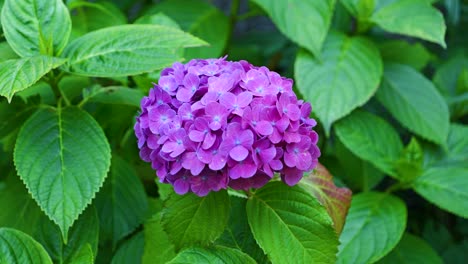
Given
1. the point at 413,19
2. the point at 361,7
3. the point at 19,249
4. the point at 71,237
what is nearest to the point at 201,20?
the point at 361,7

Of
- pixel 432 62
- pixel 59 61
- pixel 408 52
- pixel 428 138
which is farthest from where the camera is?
pixel 432 62

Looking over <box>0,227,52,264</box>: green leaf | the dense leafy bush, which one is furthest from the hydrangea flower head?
<box>0,227,52,264</box>: green leaf

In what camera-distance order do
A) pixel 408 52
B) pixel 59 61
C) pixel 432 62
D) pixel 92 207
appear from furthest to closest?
pixel 432 62, pixel 408 52, pixel 92 207, pixel 59 61

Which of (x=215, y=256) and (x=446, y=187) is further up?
(x=215, y=256)

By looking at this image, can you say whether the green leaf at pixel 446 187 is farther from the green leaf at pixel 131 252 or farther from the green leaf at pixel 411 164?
the green leaf at pixel 131 252

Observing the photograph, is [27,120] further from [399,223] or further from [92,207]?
[399,223]

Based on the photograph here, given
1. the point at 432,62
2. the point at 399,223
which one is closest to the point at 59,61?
the point at 399,223

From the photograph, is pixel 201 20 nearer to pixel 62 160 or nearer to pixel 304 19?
pixel 304 19
